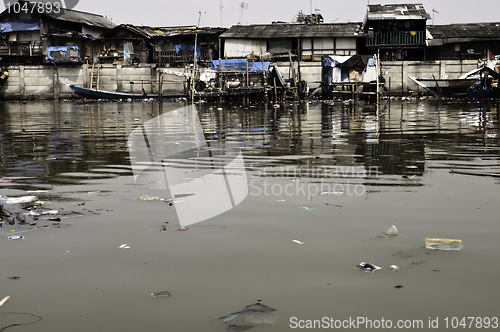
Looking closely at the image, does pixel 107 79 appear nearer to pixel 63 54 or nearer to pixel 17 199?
pixel 63 54

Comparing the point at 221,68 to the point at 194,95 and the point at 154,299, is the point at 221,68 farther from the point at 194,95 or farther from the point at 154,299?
the point at 154,299

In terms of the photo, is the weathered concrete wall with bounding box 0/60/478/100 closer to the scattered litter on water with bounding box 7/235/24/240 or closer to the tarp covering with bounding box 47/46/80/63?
the tarp covering with bounding box 47/46/80/63

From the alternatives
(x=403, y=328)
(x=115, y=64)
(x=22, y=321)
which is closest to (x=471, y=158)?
(x=403, y=328)

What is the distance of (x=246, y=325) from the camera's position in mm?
2539

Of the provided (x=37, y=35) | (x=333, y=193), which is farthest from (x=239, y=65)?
(x=333, y=193)

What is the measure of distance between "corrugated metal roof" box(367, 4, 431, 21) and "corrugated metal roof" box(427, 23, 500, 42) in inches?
76.6

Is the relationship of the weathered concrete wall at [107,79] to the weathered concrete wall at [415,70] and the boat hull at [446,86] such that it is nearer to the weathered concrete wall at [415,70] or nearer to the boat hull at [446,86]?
the weathered concrete wall at [415,70]

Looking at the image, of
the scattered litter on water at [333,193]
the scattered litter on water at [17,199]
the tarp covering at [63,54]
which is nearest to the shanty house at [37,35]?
the tarp covering at [63,54]

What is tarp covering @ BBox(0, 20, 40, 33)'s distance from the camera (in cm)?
3775

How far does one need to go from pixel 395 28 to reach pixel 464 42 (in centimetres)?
431

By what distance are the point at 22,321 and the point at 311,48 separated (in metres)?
33.5

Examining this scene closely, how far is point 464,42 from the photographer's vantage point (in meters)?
33.8

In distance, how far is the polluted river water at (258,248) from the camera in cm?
266

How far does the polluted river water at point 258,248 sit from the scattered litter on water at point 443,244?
6 centimetres
